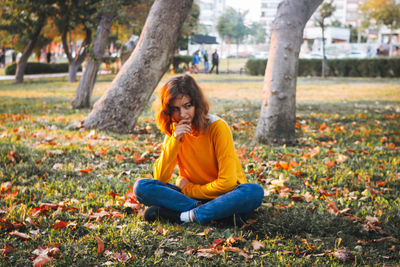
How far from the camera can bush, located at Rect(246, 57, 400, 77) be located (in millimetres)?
25984

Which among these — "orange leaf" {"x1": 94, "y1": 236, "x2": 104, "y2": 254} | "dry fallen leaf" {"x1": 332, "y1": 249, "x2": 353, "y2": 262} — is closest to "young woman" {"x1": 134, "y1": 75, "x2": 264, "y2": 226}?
"orange leaf" {"x1": 94, "y1": 236, "x2": 104, "y2": 254}

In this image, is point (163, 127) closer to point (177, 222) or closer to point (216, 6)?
point (177, 222)

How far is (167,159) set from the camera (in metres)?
3.33

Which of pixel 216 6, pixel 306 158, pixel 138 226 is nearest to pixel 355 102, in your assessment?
pixel 306 158

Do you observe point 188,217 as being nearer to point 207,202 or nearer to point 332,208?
point 207,202

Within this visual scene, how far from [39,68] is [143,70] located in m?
27.4

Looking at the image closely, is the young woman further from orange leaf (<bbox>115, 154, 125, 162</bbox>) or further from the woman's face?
orange leaf (<bbox>115, 154, 125, 162</bbox>)

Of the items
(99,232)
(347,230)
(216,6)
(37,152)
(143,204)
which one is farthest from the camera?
(216,6)

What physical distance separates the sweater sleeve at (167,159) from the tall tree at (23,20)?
34.3 feet

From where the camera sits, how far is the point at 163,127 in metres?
3.43

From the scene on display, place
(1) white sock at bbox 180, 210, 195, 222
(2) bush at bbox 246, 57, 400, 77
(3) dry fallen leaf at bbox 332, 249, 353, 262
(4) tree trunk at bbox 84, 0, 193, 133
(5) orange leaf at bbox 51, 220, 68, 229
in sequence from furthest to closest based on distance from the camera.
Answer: (2) bush at bbox 246, 57, 400, 77
(4) tree trunk at bbox 84, 0, 193, 133
(1) white sock at bbox 180, 210, 195, 222
(5) orange leaf at bbox 51, 220, 68, 229
(3) dry fallen leaf at bbox 332, 249, 353, 262

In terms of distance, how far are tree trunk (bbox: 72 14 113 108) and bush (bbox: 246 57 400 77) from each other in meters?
19.5

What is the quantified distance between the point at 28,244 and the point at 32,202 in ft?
3.08

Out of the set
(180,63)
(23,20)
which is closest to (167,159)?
(23,20)
